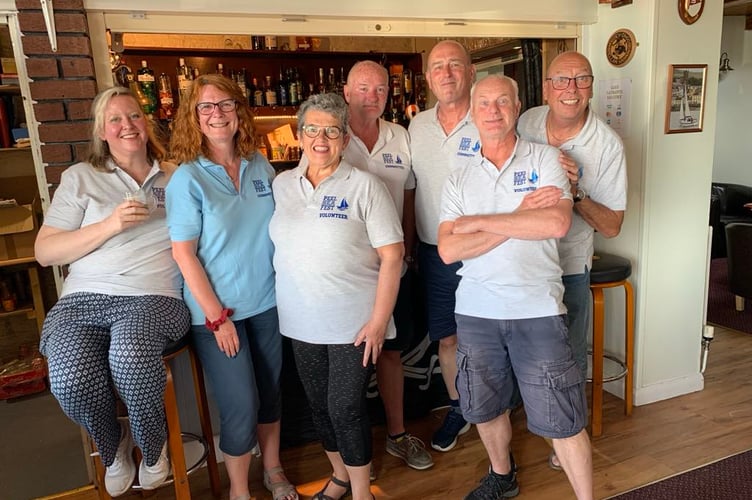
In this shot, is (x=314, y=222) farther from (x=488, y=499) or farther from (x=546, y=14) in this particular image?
(x=546, y=14)

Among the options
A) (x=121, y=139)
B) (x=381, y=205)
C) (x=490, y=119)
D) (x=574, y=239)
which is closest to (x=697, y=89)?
(x=574, y=239)

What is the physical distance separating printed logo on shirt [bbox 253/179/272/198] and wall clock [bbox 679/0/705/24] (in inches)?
82.2

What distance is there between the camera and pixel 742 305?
14.5 feet

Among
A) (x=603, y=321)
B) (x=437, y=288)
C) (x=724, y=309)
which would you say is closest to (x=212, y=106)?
(x=437, y=288)

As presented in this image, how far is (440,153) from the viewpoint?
2.32 meters

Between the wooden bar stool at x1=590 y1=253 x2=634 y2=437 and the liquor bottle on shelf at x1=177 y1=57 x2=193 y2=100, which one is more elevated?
the liquor bottle on shelf at x1=177 y1=57 x2=193 y2=100

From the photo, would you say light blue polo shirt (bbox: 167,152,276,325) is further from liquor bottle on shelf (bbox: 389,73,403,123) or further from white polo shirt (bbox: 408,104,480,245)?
liquor bottle on shelf (bbox: 389,73,403,123)

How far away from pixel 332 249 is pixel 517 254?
1.96 feet

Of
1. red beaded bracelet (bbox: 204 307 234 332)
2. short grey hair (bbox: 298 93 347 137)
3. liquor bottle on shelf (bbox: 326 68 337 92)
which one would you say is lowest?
red beaded bracelet (bbox: 204 307 234 332)

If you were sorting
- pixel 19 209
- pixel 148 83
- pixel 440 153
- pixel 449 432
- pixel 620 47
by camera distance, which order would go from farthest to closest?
pixel 148 83 < pixel 19 209 < pixel 620 47 < pixel 449 432 < pixel 440 153

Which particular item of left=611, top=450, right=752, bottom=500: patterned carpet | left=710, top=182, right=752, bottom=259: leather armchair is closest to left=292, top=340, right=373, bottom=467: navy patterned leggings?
left=611, top=450, right=752, bottom=500: patterned carpet

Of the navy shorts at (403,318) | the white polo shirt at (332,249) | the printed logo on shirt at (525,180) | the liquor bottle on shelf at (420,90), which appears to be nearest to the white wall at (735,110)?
the liquor bottle on shelf at (420,90)

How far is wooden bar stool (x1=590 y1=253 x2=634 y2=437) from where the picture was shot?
2.65 m

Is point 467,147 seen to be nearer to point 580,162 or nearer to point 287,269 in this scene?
point 580,162
